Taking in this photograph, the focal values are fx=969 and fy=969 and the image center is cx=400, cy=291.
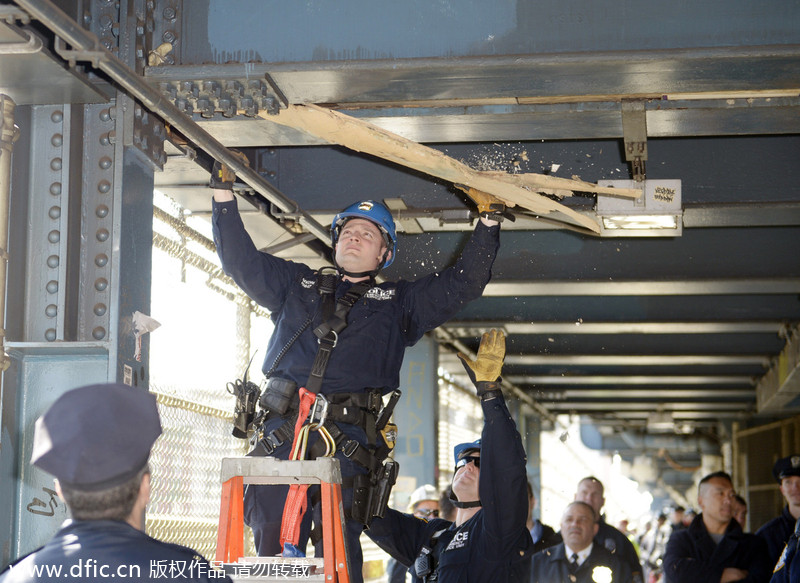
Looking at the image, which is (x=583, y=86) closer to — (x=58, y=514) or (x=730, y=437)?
(x=58, y=514)

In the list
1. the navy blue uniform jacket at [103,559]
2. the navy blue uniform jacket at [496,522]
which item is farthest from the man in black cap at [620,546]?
the navy blue uniform jacket at [103,559]

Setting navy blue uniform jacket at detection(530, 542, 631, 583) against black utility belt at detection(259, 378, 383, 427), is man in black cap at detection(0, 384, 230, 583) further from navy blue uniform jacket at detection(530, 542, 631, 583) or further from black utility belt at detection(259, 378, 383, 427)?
navy blue uniform jacket at detection(530, 542, 631, 583)

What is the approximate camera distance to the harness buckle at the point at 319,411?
14.9 feet

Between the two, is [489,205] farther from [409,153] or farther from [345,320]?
[345,320]

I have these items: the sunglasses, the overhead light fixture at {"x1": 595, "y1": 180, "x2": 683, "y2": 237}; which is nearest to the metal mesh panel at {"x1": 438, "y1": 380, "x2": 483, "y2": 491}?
the overhead light fixture at {"x1": 595, "y1": 180, "x2": 683, "y2": 237}

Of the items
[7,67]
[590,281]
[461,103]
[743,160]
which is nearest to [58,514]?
[7,67]

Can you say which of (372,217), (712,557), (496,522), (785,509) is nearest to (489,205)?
(372,217)

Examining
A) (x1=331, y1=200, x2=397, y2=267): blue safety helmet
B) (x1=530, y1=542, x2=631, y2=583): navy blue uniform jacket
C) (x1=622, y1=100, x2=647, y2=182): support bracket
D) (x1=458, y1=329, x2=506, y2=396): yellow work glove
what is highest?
(x1=622, y1=100, x2=647, y2=182): support bracket

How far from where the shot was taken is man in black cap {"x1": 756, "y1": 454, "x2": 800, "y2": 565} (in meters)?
8.21

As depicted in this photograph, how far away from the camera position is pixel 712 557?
8156 mm

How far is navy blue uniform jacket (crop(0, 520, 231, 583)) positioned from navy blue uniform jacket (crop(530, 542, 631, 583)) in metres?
5.82

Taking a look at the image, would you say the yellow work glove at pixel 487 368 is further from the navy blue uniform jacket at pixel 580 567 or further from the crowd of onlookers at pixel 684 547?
the navy blue uniform jacket at pixel 580 567

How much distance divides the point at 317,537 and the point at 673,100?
3.32m

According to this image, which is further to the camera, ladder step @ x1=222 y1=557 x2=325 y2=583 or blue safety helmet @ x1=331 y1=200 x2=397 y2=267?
blue safety helmet @ x1=331 y1=200 x2=397 y2=267
